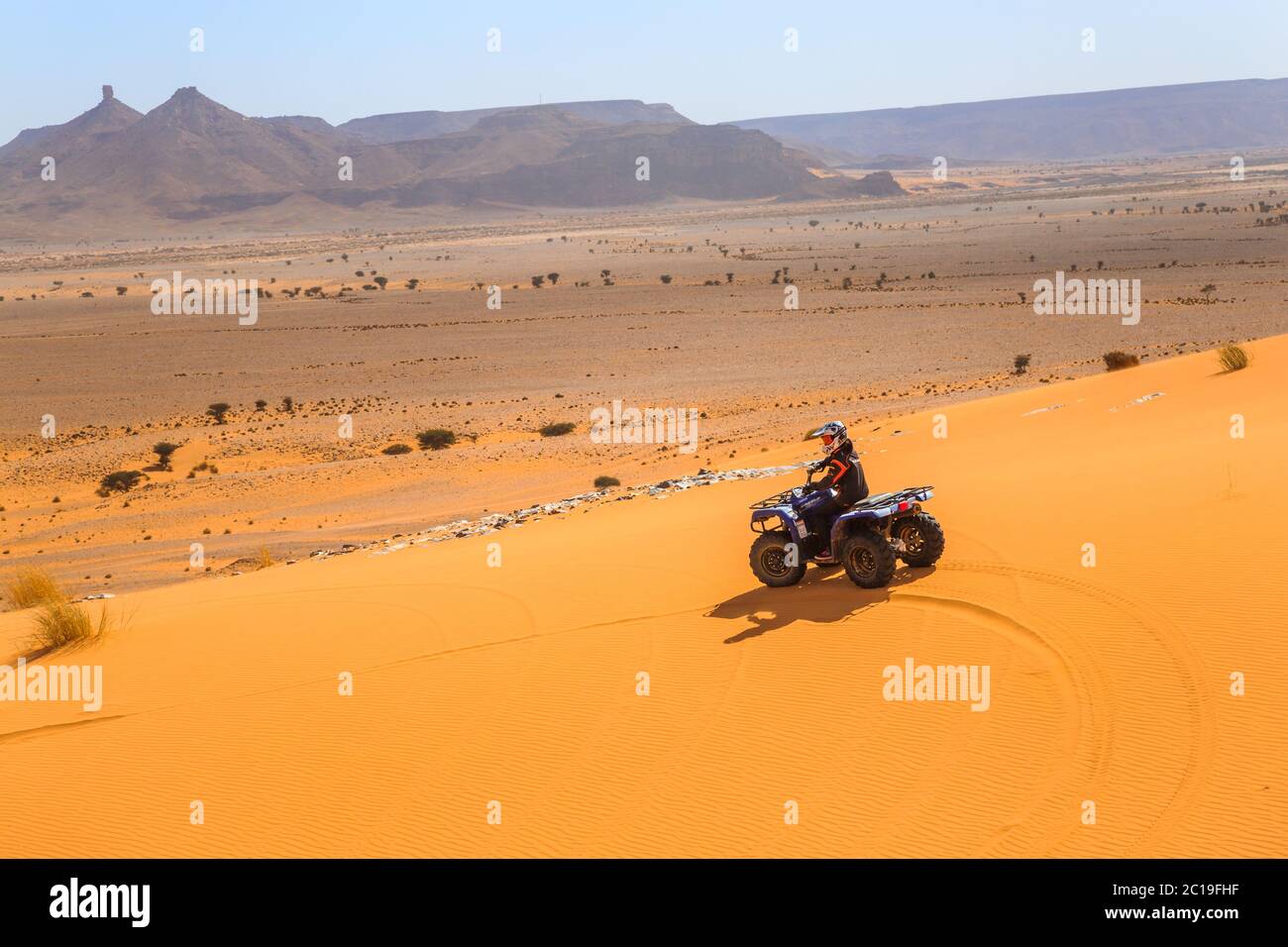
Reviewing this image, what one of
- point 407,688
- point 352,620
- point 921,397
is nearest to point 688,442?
point 921,397

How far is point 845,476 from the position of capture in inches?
431

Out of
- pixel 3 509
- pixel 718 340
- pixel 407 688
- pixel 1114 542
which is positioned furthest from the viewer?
pixel 718 340

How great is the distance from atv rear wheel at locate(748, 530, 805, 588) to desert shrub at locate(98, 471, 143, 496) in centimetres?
2226

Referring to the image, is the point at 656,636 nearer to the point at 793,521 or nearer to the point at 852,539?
the point at 793,521

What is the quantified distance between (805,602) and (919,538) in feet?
4.33

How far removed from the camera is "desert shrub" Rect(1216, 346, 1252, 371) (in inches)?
907

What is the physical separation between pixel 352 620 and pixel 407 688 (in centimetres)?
249

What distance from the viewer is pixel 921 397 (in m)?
34.8
